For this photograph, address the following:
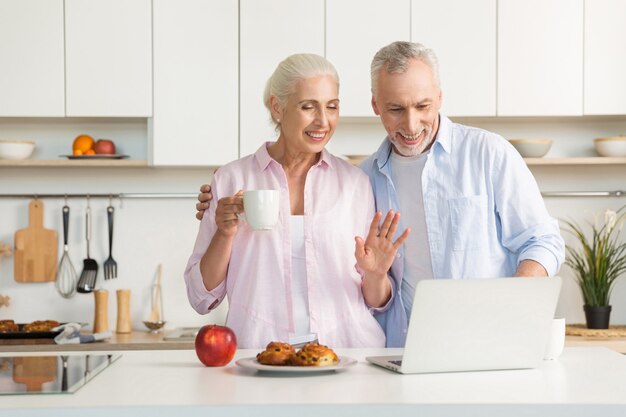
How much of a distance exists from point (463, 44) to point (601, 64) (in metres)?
0.60

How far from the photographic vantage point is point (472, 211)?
7.67ft

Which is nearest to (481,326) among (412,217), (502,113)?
(412,217)

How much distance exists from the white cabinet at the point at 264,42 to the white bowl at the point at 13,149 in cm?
96

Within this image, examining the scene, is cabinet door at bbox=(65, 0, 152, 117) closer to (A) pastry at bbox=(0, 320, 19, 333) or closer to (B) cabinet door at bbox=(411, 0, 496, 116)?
(A) pastry at bbox=(0, 320, 19, 333)

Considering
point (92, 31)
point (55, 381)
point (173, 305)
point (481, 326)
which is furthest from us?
point (173, 305)

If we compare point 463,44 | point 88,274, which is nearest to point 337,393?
point 463,44

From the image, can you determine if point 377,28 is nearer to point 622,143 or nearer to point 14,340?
point 622,143

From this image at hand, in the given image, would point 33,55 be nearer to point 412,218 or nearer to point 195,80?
point 195,80

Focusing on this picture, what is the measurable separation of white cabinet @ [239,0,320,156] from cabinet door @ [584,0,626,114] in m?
1.07

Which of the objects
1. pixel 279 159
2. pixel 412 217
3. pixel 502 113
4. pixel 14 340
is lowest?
pixel 14 340

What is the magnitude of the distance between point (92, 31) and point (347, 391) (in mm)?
2669

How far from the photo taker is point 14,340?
11.5ft

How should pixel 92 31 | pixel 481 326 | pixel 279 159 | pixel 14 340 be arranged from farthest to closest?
1. pixel 92 31
2. pixel 14 340
3. pixel 279 159
4. pixel 481 326

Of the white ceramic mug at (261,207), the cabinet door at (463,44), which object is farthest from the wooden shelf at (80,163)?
the white ceramic mug at (261,207)
